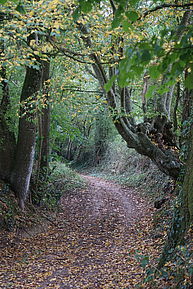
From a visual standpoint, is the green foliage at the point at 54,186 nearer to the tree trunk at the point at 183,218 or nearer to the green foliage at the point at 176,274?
the tree trunk at the point at 183,218

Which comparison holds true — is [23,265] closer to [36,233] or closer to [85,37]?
[36,233]

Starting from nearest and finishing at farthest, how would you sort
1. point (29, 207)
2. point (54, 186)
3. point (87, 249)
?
1. point (87, 249)
2. point (29, 207)
3. point (54, 186)

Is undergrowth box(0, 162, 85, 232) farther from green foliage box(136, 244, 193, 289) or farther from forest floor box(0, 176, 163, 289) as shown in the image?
green foliage box(136, 244, 193, 289)

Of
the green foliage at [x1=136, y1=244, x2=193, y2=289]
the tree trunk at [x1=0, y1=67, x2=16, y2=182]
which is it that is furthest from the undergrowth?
the green foliage at [x1=136, y1=244, x2=193, y2=289]

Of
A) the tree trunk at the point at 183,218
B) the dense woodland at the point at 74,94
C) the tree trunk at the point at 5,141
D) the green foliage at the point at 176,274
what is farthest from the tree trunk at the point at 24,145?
the green foliage at the point at 176,274

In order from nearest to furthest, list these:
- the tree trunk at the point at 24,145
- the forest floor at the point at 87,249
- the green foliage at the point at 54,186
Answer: the forest floor at the point at 87,249 < the tree trunk at the point at 24,145 < the green foliage at the point at 54,186

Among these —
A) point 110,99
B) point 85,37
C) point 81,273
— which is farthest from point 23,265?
point 85,37

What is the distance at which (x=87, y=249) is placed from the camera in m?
8.67

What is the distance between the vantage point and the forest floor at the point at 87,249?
6.18 meters

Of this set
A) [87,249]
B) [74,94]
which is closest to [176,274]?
[87,249]

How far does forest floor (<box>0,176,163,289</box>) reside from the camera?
6.18 meters

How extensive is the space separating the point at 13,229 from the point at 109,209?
474 centimetres

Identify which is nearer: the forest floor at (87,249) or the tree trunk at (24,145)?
the forest floor at (87,249)

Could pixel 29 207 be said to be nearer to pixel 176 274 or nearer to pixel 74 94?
pixel 74 94
